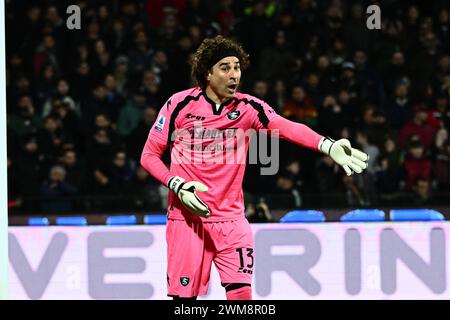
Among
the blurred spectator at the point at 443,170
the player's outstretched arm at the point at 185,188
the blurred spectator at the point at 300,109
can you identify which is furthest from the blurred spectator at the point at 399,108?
the player's outstretched arm at the point at 185,188

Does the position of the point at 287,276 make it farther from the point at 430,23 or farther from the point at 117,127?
the point at 430,23

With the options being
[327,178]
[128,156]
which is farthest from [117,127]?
[327,178]

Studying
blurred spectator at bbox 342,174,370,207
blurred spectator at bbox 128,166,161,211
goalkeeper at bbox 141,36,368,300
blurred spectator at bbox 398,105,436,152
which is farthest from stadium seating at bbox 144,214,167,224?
goalkeeper at bbox 141,36,368,300

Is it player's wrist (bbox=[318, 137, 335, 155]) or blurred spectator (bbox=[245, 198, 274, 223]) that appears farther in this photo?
blurred spectator (bbox=[245, 198, 274, 223])

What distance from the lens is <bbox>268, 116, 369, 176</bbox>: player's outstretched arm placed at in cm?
587

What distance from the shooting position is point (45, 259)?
934cm

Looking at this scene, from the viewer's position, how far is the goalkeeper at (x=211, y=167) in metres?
6.36

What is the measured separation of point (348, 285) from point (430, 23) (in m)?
4.37

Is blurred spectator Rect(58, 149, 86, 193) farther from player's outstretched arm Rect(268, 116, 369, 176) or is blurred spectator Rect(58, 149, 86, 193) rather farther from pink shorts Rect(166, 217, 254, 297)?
player's outstretched arm Rect(268, 116, 369, 176)

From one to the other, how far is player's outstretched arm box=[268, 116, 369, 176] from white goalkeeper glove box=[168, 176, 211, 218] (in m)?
0.56

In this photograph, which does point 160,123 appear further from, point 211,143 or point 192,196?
point 192,196

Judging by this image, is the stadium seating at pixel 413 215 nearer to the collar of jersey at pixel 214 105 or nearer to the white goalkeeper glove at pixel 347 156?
the collar of jersey at pixel 214 105

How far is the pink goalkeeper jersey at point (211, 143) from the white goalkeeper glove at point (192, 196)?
231 millimetres

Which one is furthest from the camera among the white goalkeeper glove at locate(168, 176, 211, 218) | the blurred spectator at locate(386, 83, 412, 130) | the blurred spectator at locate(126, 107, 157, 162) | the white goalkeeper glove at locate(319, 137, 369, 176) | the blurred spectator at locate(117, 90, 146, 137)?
the blurred spectator at locate(386, 83, 412, 130)
